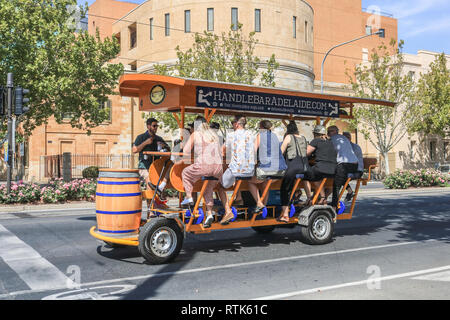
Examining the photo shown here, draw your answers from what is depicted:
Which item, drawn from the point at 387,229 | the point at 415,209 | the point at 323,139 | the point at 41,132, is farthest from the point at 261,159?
the point at 41,132

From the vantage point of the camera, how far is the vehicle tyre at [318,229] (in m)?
8.59

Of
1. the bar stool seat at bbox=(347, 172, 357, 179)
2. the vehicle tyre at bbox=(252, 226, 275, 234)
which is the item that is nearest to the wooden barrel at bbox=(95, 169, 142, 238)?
the vehicle tyre at bbox=(252, 226, 275, 234)

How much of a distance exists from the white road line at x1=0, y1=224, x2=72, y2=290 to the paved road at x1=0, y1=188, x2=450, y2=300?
13mm

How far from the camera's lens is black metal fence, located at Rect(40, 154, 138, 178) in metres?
32.4

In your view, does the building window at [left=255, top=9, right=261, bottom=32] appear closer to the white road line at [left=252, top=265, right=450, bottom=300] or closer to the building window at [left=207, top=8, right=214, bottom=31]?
the building window at [left=207, top=8, right=214, bottom=31]

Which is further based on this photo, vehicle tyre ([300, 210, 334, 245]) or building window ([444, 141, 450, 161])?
building window ([444, 141, 450, 161])

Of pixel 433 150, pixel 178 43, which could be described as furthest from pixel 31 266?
pixel 433 150

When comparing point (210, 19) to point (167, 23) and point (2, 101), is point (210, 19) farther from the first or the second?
point (2, 101)

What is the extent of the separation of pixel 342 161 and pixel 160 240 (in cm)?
426

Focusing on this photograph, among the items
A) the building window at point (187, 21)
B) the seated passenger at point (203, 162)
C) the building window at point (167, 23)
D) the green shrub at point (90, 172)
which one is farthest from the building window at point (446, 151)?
the seated passenger at point (203, 162)

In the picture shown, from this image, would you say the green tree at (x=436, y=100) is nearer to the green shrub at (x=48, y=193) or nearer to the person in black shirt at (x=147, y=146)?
the green shrub at (x=48, y=193)

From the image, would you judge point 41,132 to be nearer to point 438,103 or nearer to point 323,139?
point 323,139

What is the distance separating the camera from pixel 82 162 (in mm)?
35219

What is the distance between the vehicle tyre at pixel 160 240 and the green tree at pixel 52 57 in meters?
12.8
